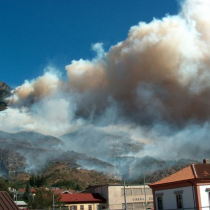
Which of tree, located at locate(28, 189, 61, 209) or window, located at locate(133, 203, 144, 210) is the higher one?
tree, located at locate(28, 189, 61, 209)

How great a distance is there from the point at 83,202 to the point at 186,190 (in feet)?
162

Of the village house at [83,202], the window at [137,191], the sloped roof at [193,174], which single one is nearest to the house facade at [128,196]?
the window at [137,191]

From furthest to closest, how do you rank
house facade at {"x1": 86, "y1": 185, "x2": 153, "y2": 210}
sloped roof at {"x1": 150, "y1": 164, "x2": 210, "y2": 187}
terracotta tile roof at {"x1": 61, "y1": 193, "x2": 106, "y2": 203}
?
house facade at {"x1": 86, "y1": 185, "x2": 153, "y2": 210}, terracotta tile roof at {"x1": 61, "y1": 193, "x2": 106, "y2": 203}, sloped roof at {"x1": 150, "y1": 164, "x2": 210, "y2": 187}

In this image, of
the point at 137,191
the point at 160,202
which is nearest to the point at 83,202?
the point at 137,191

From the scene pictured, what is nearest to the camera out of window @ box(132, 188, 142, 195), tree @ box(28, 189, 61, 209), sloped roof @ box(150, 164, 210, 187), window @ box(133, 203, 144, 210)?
sloped roof @ box(150, 164, 210, 187)

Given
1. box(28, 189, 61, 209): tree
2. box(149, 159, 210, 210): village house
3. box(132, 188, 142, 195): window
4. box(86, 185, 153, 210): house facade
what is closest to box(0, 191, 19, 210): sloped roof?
box(149, 159, 210, 210): village house

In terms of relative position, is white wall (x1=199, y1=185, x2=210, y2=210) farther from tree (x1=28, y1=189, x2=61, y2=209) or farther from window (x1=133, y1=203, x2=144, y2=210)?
window (x1=133, y1=203, x2=144, y2=210)

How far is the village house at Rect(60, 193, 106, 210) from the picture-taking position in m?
91.2

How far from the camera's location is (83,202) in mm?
92562

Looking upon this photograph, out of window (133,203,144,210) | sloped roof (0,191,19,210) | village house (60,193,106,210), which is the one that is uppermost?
sloped roof (0,191,19,210)

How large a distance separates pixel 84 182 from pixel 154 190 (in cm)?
14365

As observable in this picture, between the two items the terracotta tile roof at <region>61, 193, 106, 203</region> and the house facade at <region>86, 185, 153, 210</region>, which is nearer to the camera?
the terracotta tile roof at <region>61, 193, 106, 203</region>

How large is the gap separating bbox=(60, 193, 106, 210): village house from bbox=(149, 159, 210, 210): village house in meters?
41.0

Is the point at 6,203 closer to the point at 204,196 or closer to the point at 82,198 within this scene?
the point at 204,196
